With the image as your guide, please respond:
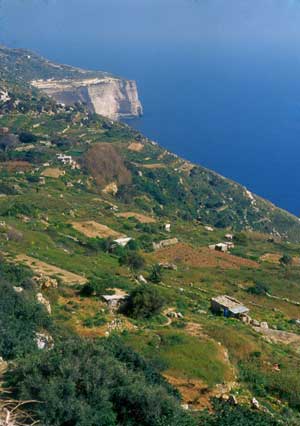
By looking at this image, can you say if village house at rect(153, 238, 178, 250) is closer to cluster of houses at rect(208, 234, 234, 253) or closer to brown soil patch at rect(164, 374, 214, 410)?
A: cluster of houses at rect(208, 234, 234, 253)

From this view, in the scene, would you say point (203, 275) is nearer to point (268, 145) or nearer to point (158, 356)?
point (158, 356)

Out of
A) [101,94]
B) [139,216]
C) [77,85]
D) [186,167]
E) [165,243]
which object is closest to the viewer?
[165,243]

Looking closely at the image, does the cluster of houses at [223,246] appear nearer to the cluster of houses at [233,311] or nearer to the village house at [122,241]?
the village house at [122,241]

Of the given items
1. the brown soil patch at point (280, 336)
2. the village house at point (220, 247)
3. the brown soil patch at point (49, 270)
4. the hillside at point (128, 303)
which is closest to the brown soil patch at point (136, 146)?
the hillside at point (128, 303)

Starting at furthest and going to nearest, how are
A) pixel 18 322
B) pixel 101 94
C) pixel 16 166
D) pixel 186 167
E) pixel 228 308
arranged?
pixel 101 94, pixel 186 167, pixel 16 166, pixel 228 308, pixel 18 322

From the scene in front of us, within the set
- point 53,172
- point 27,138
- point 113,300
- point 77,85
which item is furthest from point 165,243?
point 77,85

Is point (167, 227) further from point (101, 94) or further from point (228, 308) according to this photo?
point (101, 94)

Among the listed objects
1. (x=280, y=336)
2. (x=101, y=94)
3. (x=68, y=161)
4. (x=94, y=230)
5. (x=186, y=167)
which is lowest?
(x=280, y=336)
